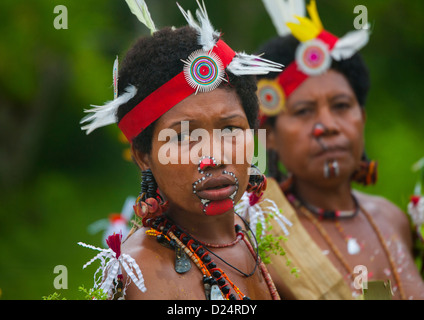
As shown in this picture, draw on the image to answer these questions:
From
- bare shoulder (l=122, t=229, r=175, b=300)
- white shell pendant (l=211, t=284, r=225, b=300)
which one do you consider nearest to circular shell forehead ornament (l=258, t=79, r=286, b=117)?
bare shoulder (l=122, t=229, r=175, b=300)

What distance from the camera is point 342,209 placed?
13.6 feet

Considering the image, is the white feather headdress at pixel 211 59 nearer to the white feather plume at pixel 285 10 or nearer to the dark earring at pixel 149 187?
the dark earring at pixel 149 187

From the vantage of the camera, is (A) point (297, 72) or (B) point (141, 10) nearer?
(B) point (141, 10)

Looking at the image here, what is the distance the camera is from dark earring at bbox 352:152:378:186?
4.16 meters

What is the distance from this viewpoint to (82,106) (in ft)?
27.3

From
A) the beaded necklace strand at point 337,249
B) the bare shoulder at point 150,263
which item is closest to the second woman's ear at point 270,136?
the beaded necklace strand at point 337,249

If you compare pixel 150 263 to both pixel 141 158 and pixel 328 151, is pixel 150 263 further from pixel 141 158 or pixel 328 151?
pixel 328 151

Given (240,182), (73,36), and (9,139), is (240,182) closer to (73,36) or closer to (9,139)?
(73,36)

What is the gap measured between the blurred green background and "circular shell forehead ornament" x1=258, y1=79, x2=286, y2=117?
298cm

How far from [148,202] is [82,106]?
20.0 feet

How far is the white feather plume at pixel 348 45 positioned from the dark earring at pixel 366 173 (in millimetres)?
728

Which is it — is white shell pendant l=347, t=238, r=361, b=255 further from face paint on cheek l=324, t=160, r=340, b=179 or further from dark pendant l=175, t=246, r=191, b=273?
dark pendant l=175, t=246, r=191, b=273

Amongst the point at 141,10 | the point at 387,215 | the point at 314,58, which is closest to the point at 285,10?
the point at 314,58

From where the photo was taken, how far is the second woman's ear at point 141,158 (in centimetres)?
260
